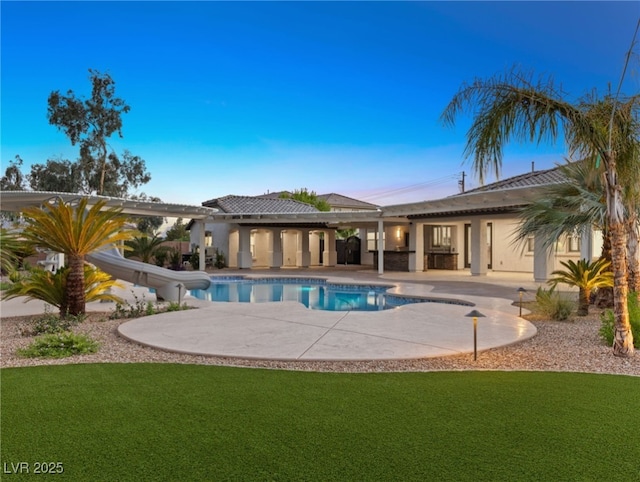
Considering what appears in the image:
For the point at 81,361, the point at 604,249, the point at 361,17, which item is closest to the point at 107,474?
the point at 81,361

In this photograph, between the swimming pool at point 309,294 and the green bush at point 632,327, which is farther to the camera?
the swimming pool at point 309,294

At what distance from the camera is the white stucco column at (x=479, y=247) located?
1985cm

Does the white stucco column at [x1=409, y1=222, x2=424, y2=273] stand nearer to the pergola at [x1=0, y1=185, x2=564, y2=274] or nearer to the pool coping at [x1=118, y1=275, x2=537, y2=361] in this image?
the pergola at [x1=0, y1=185, x2=564, y2=274]

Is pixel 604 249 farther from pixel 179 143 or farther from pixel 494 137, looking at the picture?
pixel 179 143

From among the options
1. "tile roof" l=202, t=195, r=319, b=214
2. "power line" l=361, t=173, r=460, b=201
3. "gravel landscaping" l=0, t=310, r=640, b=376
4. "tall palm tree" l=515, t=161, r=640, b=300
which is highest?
"power line" l=361, t=173, r=460, b=201

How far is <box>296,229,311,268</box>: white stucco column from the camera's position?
28.1m

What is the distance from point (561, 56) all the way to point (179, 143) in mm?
18356

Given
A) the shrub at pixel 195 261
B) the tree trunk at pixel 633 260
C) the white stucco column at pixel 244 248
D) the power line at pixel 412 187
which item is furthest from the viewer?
the power line at pixel 412 187

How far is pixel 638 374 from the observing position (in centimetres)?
508

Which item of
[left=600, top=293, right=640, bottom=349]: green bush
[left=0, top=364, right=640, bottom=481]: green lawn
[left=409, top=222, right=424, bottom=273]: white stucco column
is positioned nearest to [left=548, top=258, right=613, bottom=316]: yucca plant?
[left=600, top=293, right=640, bottom=349]: green bush

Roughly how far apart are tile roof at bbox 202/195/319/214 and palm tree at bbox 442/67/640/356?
1993cm

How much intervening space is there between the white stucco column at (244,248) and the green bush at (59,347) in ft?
62.7

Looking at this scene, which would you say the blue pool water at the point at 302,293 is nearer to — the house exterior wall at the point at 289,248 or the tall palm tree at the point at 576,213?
the tall palm tree at the point at 576,213

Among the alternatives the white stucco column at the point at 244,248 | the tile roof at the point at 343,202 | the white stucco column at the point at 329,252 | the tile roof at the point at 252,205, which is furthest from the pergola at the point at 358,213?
the tile roof at the point at 343,202
